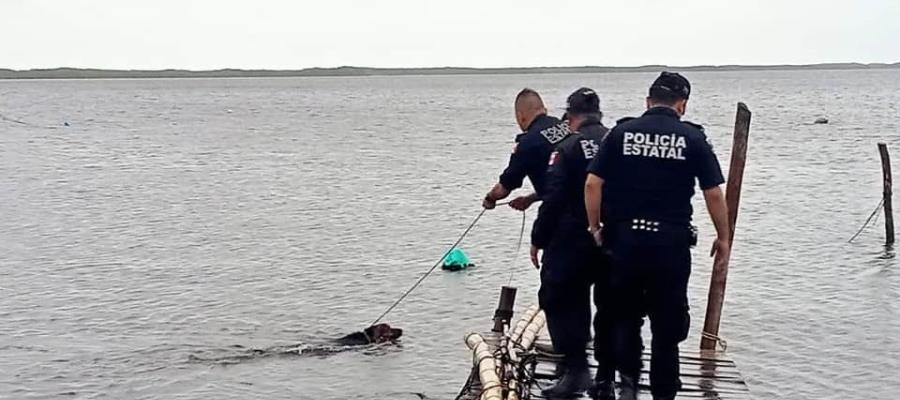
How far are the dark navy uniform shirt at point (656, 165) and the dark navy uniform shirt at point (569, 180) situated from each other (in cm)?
54

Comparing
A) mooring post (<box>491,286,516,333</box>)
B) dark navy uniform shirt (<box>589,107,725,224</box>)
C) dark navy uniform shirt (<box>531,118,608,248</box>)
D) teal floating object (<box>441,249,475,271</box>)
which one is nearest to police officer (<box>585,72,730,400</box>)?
dark navy uniform shirt (<box>589,107,725,224</box>)

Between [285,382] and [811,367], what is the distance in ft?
20.1

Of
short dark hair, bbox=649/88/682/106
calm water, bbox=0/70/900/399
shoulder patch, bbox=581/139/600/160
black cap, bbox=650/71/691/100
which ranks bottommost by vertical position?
calm water, bbox=0/70/900/399

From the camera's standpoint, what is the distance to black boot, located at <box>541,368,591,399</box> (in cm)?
882

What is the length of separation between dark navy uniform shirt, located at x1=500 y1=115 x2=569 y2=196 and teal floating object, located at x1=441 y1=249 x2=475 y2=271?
12.1 meters

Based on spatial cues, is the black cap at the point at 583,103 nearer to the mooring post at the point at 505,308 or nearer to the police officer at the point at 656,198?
the police officer at the point at 656,198

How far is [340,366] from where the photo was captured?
14.5m

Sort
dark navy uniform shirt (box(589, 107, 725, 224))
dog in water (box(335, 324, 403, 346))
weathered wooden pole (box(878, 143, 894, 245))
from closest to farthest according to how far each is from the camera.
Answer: dark navy uniform shirt (box(589, 107, 725, 224)) < dog in water (box(335, 324, 403, 346)) < weathered wooden pole (box(878, 143, 894, 245))

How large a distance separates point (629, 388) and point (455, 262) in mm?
12527

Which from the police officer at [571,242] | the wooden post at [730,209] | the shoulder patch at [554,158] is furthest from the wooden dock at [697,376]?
the shoulder patch at [554,158]

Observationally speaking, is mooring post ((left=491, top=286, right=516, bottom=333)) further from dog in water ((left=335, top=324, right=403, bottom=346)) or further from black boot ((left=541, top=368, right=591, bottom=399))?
dog in water ((left=335, top=324, right=403, bottom=346))

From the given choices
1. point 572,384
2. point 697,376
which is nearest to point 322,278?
point 697,376

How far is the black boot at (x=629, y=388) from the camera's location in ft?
28.0

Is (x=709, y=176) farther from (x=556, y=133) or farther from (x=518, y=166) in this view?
(x=518, y=166)
